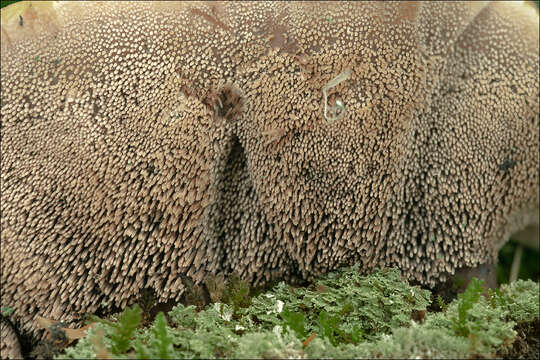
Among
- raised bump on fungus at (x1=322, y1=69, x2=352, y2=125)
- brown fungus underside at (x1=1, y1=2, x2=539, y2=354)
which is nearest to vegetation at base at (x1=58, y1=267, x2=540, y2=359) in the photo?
brown fungus underside at (x1=1, y1=2, x2=539, y2=354)

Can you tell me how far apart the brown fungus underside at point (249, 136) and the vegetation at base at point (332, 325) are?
0.64 ft

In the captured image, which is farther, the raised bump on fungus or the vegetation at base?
the raised bump on fungus

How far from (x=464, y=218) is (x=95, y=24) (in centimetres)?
185

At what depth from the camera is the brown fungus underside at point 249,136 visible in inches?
72.5

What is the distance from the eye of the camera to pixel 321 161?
1928 millimetres

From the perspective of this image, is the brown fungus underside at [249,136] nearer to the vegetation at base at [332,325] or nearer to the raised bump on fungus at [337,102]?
the raised bump on fungus at [337,102]

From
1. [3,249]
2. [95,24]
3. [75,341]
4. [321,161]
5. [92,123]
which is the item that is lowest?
[75,341]

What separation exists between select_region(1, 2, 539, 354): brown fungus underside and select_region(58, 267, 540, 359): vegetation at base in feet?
0.64

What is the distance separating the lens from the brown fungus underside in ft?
6.04

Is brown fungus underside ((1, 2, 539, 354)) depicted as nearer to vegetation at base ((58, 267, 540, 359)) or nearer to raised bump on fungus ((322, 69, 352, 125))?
raised bump on fungus ((322, 69, 352, 125))

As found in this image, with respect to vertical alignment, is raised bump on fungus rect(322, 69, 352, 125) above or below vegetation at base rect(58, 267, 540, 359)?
above

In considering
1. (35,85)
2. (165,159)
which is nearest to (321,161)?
(165,159)

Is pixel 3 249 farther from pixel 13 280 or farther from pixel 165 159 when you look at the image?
pixel 165 159

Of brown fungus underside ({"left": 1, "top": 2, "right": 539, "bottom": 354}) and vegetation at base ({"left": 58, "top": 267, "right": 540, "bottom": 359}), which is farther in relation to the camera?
brown fungus underside ({"left": 1, "top": 2, "right": 539, "bottom": 354})
